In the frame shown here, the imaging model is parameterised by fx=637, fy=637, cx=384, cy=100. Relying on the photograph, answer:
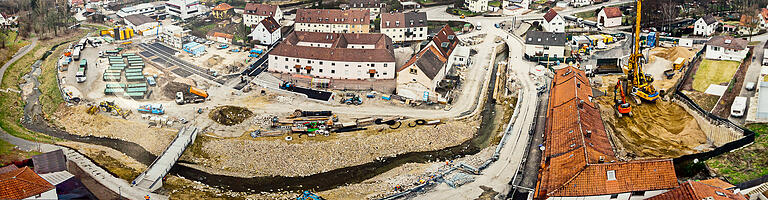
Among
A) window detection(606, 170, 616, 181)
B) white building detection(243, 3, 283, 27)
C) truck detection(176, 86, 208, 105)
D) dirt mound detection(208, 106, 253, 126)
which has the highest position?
white building detection(243, 3, 283, 27)

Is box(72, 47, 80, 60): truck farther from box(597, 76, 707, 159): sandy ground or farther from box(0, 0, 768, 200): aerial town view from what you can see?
box(597, 76, 707, 159): sandy ground

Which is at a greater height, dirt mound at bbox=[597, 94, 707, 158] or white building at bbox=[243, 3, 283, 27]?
white building at bbox=[243, 3, 283, 27]

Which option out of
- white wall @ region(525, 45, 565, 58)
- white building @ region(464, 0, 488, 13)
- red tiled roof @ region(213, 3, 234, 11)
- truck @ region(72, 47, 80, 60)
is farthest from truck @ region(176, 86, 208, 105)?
white building @ region(464, 0, 488, 13)

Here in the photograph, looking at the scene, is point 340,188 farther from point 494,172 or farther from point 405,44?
point 405,44

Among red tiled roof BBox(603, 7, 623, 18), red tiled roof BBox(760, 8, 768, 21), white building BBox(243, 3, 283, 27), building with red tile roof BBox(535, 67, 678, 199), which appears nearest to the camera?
building with red tile roof BBox(535, 67, 678, 199)

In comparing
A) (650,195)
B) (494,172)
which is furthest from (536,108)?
(650,195)

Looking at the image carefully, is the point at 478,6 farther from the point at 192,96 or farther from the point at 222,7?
the point at 192,96
